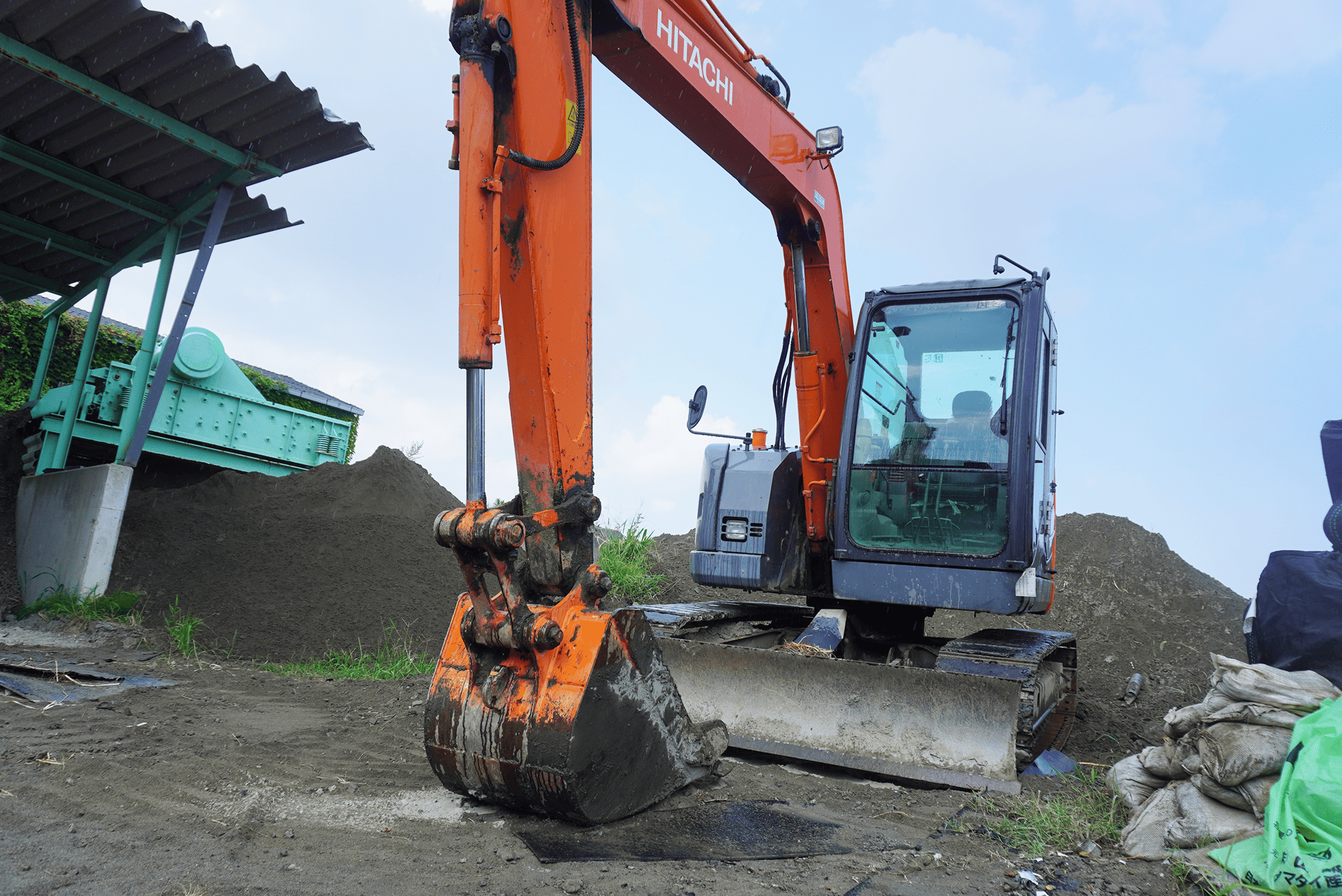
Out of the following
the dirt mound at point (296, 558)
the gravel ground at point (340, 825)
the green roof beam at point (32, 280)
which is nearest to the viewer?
the gravel ground at point (340, 825)

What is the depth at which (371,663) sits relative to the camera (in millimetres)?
7664

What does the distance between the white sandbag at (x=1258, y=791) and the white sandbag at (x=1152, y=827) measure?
278 millimetres

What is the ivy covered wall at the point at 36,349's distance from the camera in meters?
12.5

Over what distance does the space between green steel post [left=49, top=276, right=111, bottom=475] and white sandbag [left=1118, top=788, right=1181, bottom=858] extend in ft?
37.0

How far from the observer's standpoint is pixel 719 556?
203 inches

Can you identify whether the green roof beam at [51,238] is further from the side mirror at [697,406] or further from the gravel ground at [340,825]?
the side mirror at [697,406]

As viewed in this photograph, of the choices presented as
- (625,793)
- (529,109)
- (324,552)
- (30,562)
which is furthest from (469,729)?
(30,562)

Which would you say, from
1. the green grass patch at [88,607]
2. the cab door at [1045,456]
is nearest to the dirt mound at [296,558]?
the green grass patch at [88,607]

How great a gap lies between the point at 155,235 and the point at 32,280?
9.21 feet

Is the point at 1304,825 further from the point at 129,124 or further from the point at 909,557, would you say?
the point at 129,124

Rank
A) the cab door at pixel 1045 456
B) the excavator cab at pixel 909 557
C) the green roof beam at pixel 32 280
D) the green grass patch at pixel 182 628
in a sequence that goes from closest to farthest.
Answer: the excavator cab at pixel 909 557, the cab door at pixel 1045 456, the green grass patch at pixel 182 628, the green roof beam at pixel 32 280

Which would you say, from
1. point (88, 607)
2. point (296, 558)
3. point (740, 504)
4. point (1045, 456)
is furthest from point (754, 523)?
point (88, 607)

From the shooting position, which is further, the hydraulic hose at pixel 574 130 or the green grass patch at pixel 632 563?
the green grass patch at pixel 632 563

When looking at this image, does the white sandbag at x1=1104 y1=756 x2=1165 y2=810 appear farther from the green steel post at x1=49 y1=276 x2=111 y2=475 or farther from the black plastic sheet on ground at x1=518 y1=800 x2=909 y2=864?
the green steel post at x1=49 y1=276 x2=111 y2=475
